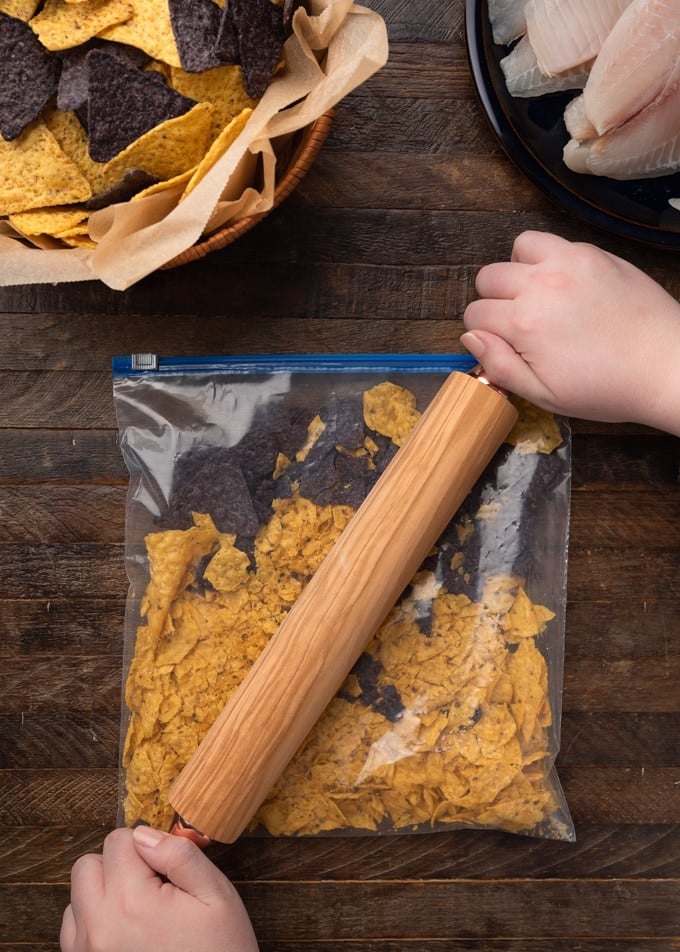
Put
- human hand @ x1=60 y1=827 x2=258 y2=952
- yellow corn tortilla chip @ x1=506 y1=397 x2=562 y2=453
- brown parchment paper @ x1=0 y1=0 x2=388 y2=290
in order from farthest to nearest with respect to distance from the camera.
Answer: yellow corn tortilla chip @ x1=506 y1=397 x2=562 y2=453 < human hand @ x1=60 y1=827 x2=258 y2=952 < brown parchment paper @ x1=0 y1=0 x2=388 y2=290

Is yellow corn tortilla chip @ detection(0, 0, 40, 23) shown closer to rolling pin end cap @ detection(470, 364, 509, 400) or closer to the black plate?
the black plate

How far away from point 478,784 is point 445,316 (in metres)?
0.62

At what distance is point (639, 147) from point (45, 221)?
2.29 feet

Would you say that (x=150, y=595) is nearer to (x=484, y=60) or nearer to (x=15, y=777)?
(x=15, y=777)

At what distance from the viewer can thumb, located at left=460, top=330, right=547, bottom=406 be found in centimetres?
101

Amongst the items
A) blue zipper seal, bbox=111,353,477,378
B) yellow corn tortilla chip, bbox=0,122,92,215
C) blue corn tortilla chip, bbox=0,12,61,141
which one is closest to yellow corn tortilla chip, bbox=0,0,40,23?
blue corn tortilla chip, bbox=0,12,61,141

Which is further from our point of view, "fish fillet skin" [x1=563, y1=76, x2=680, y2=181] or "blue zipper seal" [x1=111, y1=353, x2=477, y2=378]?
"blue zipper seal" [x1=111, y1=353, x2=477, y2=378]

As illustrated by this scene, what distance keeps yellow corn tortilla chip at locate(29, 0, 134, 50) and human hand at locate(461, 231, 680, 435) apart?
→ 539 mm

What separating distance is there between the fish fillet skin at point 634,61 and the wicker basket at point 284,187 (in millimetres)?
312

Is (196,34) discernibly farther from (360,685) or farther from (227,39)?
(360,685)

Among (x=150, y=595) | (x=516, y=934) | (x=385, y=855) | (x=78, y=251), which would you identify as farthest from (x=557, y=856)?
(x=78, y=251)

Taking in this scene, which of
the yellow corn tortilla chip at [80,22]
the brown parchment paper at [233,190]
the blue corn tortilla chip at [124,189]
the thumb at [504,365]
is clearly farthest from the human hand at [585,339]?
the yellow corn tortilla chip at [80,22]

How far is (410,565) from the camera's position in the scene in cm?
103

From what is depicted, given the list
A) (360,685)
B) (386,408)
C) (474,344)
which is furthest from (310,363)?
(360,685)
